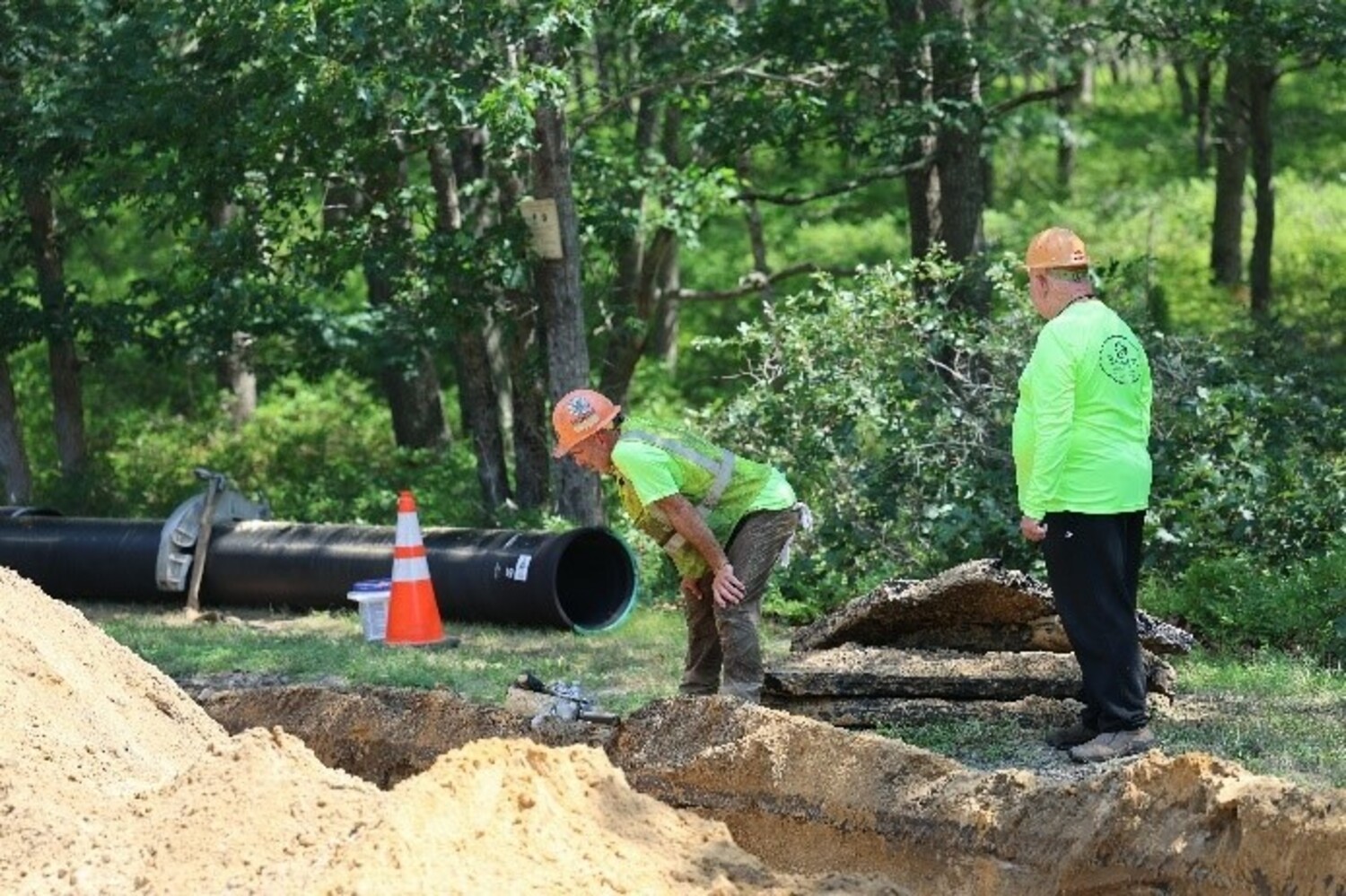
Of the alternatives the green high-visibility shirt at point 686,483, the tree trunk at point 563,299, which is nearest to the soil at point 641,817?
the green high-visibility shirt at point 686,483

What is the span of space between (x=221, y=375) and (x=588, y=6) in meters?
11.8

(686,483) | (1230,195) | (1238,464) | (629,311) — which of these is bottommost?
(1238,464)

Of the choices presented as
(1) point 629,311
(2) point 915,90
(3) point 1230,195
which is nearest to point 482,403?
(1) point 629,311

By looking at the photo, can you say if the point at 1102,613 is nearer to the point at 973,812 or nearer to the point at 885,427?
the point at 973,812

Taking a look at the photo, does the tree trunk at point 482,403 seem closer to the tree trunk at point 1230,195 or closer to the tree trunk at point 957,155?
the tree trunk at point 957,155

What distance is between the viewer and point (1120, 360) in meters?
7.88

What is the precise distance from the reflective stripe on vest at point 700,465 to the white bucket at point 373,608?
163 inches

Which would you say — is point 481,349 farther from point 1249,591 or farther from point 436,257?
point 1249,591

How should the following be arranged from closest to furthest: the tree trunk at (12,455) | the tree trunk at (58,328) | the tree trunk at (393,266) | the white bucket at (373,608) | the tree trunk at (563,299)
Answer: the white bucket at (373,608) < the tree trunk at (563,299) < the tree trunk at (393,266) < the tree trunk at (58,328) < the tree trunk at (12,455)

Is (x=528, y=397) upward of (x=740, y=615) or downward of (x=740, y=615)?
upward

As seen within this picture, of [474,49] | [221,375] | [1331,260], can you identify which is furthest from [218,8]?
[1331,260]

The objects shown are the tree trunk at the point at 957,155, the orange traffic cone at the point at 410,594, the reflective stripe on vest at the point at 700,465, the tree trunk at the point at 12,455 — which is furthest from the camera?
the tree trunk at the point at 12,455

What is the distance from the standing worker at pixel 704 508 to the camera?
27.8 ft

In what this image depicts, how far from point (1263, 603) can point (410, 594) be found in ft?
16.3
